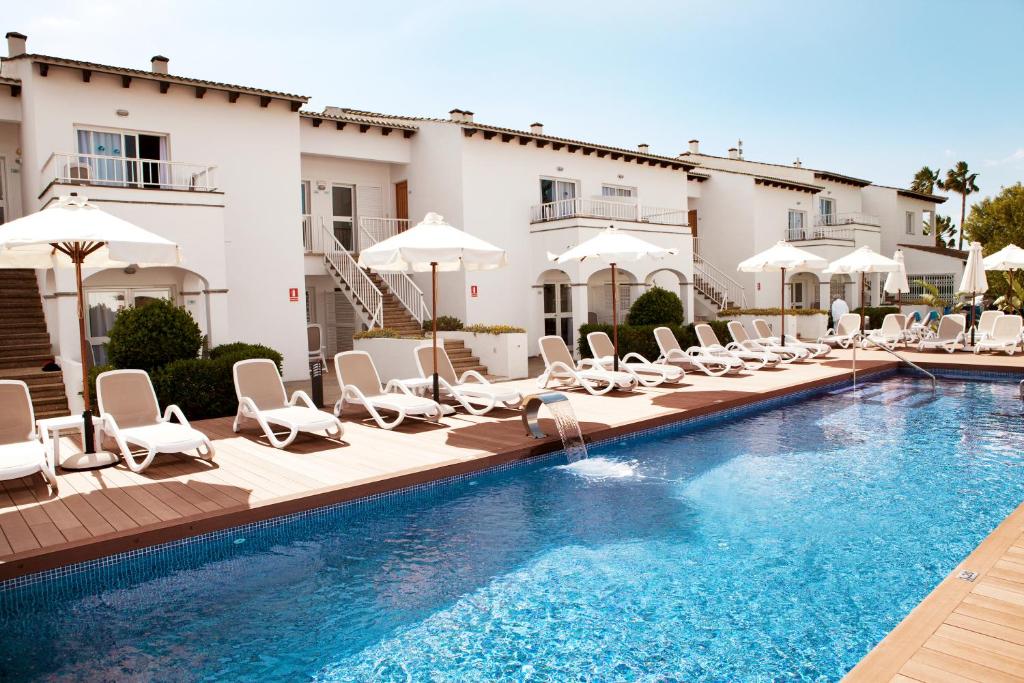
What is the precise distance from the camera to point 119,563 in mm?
5383

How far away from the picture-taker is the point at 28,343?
14.2m

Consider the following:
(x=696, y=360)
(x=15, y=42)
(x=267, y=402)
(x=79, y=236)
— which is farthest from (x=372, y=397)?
(x=15, y=42)

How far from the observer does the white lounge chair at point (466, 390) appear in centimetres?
1059

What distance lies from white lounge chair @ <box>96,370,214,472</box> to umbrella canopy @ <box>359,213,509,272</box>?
3.36 metres

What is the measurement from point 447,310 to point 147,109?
8996 mm

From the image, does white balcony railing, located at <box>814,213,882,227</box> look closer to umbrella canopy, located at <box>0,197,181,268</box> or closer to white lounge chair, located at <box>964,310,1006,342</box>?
white lounge chair, located at <box>964,310,1006,342</box>

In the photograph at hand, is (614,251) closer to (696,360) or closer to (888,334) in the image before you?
(696,360)

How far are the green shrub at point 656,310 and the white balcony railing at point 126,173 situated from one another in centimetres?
1077

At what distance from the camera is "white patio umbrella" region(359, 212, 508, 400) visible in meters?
9.41

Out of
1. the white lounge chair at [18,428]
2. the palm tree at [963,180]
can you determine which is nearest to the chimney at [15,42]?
the white lounge chair at [18,428]

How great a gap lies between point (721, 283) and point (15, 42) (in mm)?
22932

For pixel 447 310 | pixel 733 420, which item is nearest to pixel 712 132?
pixel 447 310

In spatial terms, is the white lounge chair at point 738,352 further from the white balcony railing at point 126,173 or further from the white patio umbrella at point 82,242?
the white patio umbrella at point 82,242

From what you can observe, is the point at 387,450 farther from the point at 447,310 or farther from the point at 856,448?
the point at 447,310
